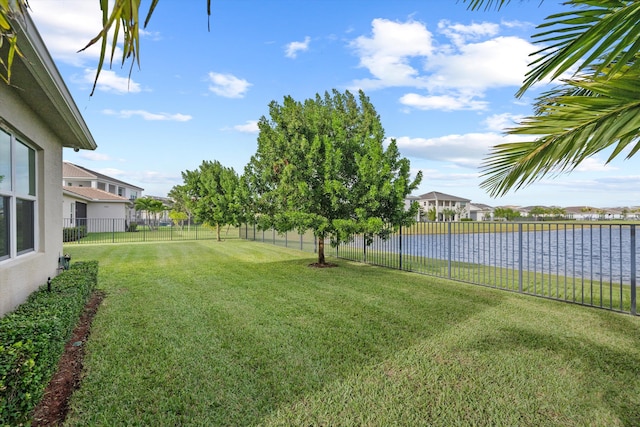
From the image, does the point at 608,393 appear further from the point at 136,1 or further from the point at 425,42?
the point at 425,42

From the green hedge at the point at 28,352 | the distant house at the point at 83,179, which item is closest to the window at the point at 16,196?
the green hedge at the point at 28,352

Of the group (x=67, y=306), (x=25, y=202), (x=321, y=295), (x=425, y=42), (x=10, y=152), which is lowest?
(x=321, y=295)

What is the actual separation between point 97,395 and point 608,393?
189 inches

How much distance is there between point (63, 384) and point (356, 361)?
3.01 m

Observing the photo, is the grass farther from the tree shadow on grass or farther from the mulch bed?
the mulch bed

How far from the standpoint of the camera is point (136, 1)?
2.90 ft

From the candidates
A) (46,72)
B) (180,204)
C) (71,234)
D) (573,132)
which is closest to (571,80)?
(573,132)

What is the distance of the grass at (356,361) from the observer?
2820 mm

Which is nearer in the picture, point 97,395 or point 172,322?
point 97,395

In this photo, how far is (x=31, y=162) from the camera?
194 inches

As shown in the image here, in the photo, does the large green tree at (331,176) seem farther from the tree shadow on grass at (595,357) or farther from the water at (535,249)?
the tree shadow on grass at (595,357)

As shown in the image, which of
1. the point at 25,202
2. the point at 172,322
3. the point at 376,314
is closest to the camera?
the point at 25,202

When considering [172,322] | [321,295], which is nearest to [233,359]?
[172,322]

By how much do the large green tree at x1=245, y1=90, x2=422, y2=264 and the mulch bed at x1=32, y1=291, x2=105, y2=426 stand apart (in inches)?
245
